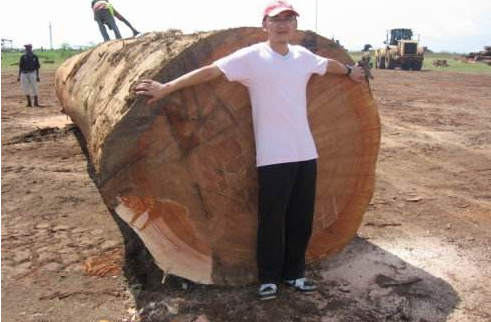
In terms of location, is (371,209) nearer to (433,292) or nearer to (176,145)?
(433,292)

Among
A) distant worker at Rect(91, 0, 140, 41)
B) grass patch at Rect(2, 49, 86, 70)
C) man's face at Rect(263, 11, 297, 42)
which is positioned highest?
distant worker at Rect(91, 0, 140, 41)

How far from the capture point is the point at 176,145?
283 cm

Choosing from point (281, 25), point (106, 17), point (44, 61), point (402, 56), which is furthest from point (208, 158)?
point (44, 61)

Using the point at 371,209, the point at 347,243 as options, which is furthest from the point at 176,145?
the point at 371,209

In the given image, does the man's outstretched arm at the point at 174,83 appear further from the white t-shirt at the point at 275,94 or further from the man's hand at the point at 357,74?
the man's hand at the point at 357,74

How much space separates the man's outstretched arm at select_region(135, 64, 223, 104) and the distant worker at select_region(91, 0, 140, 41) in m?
5.17

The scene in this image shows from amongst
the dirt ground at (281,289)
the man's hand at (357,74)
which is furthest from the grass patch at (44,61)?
the man's hand at (357,74)

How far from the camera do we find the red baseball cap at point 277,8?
2.62 metres

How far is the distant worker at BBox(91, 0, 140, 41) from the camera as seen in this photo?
24.9ft

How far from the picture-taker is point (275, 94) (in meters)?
2.75

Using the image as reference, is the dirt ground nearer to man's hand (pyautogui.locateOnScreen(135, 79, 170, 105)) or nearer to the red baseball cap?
man's hand (pyautogui.locateOnScreen(135, 79, 170, 105))

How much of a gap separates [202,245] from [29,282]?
1267mm

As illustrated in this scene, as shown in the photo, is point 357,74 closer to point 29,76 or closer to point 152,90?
point 152,90

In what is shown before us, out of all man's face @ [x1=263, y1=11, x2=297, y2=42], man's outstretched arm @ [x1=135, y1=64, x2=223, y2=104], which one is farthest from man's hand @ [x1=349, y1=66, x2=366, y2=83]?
man's outstretched arm @ [x1=135, y1=64, x2=223, y2=104]
